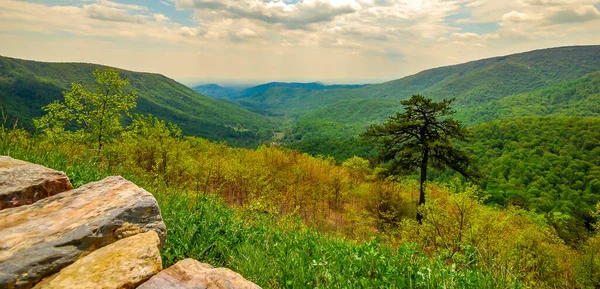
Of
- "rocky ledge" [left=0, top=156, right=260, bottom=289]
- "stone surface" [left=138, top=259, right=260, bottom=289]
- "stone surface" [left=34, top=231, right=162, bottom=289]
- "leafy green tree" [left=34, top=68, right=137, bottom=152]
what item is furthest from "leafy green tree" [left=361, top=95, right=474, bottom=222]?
"stone surface" [left=34, top=231, right=162, bottom=289]

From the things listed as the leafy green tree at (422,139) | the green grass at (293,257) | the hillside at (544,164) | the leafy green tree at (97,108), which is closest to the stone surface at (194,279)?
the green grass at (293,257)

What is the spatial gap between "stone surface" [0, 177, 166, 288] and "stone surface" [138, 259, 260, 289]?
0.87m

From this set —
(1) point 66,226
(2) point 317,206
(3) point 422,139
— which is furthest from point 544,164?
(1) point 66,226

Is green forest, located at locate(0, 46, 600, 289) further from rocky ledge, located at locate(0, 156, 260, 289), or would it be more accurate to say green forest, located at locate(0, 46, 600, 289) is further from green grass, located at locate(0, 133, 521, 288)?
rocky ledge, located at locate(0, 156, 260, 289)

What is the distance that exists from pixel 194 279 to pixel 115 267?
2.48 ft

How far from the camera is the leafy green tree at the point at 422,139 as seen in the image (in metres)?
25.5

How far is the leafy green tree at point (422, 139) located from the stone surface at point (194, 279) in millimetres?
24162

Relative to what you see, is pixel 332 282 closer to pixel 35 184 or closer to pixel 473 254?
pixel 473 254

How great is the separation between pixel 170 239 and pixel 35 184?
209 cm

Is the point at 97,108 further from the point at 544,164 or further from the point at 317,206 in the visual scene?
the point at 544,164

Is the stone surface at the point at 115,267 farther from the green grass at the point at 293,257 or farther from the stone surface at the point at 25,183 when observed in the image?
the stone surface at the point at 25,183

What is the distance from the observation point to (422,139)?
26438 mm

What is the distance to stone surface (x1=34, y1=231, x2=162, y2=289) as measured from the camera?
8.76 ft

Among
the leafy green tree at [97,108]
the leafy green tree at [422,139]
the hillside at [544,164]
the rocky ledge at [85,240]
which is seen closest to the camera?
the rocky ledge at [85,240]
